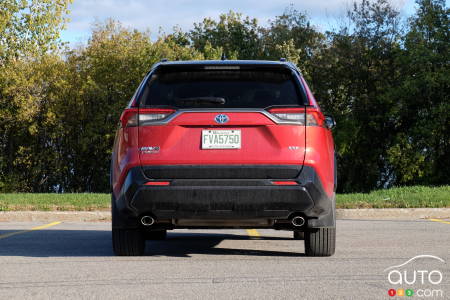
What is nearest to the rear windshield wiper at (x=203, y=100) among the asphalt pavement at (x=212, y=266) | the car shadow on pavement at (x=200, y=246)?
the asphalt pavement at (x=212, y=266)

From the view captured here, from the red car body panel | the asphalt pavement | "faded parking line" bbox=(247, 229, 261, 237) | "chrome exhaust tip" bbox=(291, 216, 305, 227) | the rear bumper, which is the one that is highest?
the red car body panel

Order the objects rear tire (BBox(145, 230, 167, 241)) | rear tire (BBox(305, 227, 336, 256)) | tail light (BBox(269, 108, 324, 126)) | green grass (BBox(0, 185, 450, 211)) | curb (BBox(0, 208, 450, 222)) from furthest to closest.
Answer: green grass (BBox(0, 185, 450, 211)) < curb (BBox(0, 208, 450, 222)) < rear tire (BBox(145, 230, 167, 241)) < rear tire (BBox(305, 227, 336, 256)) < tail light (BBox(269, 108, 324, 126))

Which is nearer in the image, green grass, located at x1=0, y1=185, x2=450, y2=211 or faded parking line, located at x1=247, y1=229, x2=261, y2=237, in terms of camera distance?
faded parking line, located at x1=247, y1=229, x2=261, y2=237

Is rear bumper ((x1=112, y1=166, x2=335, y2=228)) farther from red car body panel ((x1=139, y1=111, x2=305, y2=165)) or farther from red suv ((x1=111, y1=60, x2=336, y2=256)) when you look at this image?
red car body panel ((x1=139, y1=111, x2=305, y2=165))

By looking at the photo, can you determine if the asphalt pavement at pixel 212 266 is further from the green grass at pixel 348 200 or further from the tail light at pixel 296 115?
the green grass at pixel 348 200

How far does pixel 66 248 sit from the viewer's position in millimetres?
9273

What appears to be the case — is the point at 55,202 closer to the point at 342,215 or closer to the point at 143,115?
the point at 342,215

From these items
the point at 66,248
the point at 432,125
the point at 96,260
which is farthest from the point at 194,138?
the point at 432,125

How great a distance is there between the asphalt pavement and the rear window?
Result: 1557 mm

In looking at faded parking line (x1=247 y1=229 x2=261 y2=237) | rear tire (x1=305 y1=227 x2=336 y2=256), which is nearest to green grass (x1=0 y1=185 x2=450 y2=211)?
faded parking line (x1=247 y1=229 x2=261 y2=237)

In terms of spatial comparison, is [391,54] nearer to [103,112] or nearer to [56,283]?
[103,112]

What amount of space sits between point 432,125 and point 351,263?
103 ft

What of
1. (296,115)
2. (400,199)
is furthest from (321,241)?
(400,199)

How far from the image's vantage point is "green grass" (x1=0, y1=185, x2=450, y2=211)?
16469mm
